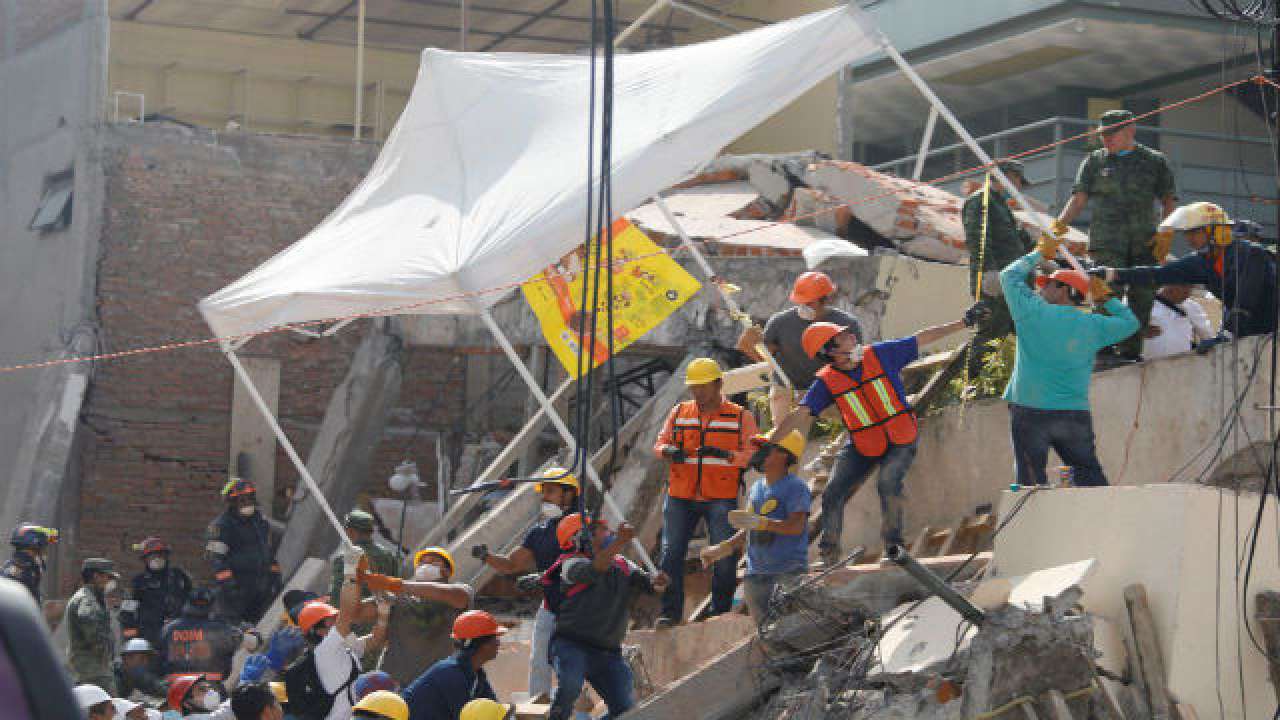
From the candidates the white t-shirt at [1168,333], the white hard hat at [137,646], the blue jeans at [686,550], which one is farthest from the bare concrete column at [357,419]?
the white t-shirt at [1168,333]

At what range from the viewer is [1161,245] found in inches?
438

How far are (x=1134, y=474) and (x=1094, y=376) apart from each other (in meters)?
0.64

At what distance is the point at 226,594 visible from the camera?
48.6 ft

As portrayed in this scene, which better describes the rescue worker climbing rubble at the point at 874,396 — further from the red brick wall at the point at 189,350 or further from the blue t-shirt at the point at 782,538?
the red brick wall at the point at 189,350

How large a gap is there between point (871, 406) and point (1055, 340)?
108 cm

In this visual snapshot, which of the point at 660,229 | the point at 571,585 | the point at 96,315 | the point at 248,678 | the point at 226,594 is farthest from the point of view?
the point at 96,315

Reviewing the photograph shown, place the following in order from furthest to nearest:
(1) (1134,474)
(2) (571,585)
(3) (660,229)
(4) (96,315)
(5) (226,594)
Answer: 1. (4) (96,315)
2. (3) (660,229)
3. (5) (226,594)
4. (1) (1134,474)
5. (2) (571,585)

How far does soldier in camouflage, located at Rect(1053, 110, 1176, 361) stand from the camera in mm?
11039

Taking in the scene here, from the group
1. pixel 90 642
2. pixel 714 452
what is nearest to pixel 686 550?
pixel 714 452

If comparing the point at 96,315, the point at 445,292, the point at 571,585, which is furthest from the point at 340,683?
the point at 96,315

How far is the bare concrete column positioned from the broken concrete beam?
15.8 feet

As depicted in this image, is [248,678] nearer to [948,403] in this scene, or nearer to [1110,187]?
[948,403]

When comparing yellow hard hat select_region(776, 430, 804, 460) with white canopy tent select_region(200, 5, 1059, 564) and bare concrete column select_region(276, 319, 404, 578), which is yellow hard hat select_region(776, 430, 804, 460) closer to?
white canopy tent select_region(200, 5, 1059, 564)

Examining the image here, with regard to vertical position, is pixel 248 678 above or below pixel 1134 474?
below
